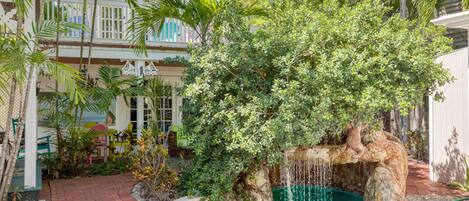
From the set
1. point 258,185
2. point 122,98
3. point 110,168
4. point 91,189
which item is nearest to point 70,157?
point 110,168

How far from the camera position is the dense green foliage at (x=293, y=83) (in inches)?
182

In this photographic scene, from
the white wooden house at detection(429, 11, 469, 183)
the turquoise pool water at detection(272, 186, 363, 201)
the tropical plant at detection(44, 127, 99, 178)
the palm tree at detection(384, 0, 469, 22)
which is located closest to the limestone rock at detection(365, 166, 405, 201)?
the turquoise pool water at detection(272, 186, 363, 201)

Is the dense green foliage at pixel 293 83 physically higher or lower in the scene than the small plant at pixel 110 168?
higher

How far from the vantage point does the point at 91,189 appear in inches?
266

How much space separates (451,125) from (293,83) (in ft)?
15.3

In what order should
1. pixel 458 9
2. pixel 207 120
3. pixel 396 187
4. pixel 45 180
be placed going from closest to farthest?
pixel 207 120, pixel 396 187, pixel 45 180, pixel 458 9

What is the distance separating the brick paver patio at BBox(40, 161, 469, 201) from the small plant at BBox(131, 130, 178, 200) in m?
0.41

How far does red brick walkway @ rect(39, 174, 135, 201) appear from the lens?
6.18 m

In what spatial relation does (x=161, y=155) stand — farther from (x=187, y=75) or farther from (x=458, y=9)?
(x=458, y=9)

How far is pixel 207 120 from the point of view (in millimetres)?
5137

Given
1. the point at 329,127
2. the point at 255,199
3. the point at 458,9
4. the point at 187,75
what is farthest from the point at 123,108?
the point at 458,9

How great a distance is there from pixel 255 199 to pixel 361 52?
261 centimetres

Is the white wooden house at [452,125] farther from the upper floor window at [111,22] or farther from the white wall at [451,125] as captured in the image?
the upper floor window at [111,22]

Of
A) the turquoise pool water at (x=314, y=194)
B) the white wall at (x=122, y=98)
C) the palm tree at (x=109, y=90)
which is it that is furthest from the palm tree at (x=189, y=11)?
the white wall at (x=122, y=98)
